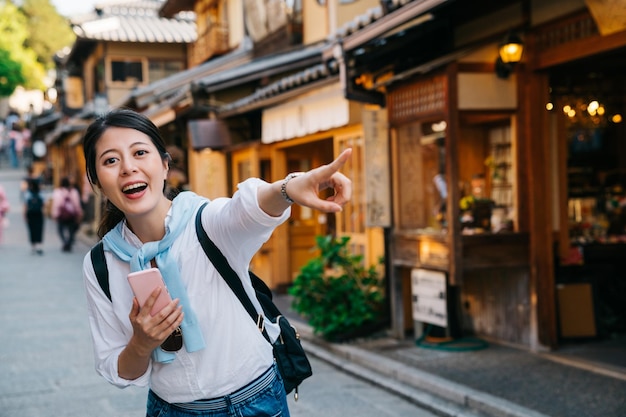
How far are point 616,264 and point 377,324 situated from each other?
3.10m

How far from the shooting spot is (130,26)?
97.3 feet

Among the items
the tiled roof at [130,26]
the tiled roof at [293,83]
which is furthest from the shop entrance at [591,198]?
the tiled roof at [130,26]

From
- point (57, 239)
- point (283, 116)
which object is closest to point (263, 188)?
point (283, 116)

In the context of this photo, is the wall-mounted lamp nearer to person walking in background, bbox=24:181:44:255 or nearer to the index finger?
the index finger

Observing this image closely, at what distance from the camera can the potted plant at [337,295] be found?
8.91 m

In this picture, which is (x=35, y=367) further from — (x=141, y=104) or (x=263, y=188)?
(x=141, y=104)

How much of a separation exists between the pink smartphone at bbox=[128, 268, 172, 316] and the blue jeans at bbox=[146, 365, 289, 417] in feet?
1.49

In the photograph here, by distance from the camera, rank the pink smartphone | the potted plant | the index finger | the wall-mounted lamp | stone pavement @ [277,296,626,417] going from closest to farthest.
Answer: the index finger < the pink smartphone < stone pavement @ [277,296,626,417] < the wall-mounted lamp < the potted plant

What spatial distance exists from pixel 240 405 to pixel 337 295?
258 inches

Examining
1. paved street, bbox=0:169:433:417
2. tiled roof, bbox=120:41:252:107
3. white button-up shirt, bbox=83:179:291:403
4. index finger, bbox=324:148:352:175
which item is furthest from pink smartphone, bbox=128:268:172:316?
tiled roof, bbox=120:41:252:107

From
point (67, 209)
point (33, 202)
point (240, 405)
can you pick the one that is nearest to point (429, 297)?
point (240, 405)

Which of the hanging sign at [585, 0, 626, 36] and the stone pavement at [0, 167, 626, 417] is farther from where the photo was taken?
the stone pavement at [0, 167, 626, 417]

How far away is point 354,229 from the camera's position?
427 inches

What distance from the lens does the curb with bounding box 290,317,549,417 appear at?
612cm
